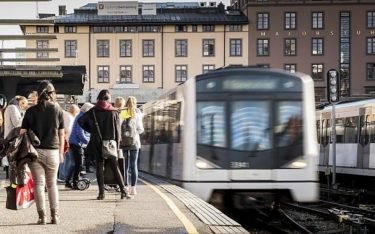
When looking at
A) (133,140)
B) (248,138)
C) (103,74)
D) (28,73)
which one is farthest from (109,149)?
(103,74)

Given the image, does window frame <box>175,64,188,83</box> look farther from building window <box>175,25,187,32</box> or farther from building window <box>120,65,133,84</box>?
building window <box>120,65,133,84</box>

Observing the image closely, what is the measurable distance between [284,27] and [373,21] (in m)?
9.51

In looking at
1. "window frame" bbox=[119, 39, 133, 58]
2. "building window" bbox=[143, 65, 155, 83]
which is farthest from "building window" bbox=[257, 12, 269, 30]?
"window frame" bbox=[119, 39, 133, 58]

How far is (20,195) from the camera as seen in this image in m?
8.62

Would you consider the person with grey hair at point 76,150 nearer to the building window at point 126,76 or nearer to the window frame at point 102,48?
the building window at point 126,76

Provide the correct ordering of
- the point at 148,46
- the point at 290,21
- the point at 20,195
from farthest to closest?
1. the point at 148,46
2. the point at 290,21
3. the point at 20,195

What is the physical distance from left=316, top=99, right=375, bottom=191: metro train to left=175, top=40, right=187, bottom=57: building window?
50.0 meters

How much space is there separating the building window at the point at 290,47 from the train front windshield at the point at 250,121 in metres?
65.3

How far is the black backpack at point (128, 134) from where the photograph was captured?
1279 centimetres

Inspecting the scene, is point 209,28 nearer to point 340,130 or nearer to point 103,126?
point 340,130

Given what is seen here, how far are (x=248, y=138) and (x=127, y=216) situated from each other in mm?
4851

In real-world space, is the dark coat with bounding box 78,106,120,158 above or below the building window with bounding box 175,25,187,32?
below

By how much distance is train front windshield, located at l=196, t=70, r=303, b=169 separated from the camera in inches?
550

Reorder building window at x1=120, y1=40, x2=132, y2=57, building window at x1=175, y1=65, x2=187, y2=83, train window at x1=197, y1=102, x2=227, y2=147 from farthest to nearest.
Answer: building window at x1=120, y1=40, x2=132, y2=57 < building window at x1=175, y1=65, x2=187, y2=83 < train window at x1=197, y1=102, x2=227, y2=147
